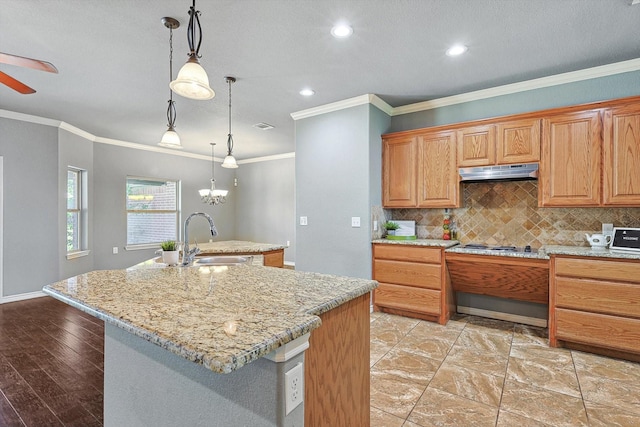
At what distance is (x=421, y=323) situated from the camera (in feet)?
11.3

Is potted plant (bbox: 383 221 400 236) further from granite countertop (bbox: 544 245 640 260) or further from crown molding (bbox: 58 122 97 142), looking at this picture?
crown molding (bbox: 58 122 97 142)

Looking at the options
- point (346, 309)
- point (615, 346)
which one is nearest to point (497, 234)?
point (615, 346)

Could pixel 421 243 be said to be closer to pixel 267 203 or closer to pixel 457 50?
pixel 457 50

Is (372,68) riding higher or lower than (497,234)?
higher

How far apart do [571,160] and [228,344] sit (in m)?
3.38

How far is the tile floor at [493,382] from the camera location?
1876 millimetres

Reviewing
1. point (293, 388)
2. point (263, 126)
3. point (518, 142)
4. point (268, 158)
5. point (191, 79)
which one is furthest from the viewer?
point (268, 158)

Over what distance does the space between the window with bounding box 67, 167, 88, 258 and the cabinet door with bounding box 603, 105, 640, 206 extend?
6.87m

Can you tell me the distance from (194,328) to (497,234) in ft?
11.6

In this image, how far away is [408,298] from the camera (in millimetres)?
3543

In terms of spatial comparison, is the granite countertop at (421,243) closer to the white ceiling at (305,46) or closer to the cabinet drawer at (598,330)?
the cabinet drawer at (598,330)

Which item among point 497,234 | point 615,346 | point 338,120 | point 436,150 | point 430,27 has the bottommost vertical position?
point 615,346

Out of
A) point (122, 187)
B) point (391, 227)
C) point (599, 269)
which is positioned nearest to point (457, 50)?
point (391, 227)

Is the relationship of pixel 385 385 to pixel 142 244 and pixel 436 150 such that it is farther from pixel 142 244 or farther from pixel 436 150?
pixel 142 244
